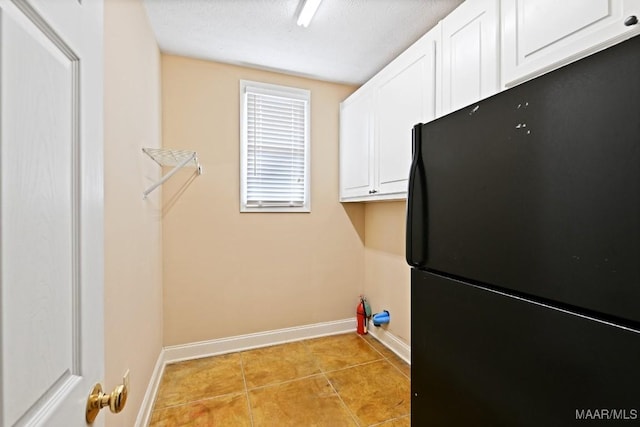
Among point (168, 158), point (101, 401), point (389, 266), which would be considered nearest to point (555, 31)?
point (101, 401)

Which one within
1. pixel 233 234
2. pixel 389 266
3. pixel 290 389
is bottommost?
pixel 290 389

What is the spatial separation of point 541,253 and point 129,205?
1622mm

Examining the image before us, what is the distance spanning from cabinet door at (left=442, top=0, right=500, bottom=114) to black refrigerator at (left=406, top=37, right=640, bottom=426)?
51 centimetres

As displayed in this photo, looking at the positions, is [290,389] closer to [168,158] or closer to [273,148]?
[168,158]

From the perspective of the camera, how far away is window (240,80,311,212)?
2484 mm

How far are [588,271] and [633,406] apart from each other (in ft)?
0.83

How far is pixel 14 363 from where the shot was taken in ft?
1.18

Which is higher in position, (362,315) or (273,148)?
(273,148)

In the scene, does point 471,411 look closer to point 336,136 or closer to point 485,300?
point 485,300

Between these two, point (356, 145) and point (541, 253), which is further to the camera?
point (356, 145)

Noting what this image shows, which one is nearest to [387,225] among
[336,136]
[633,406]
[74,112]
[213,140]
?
[336,136]

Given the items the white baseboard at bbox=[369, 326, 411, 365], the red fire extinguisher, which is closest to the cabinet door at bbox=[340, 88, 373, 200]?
the red fire extinguisher

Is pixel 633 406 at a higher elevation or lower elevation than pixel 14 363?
lower

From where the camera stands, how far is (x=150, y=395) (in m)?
1.72
